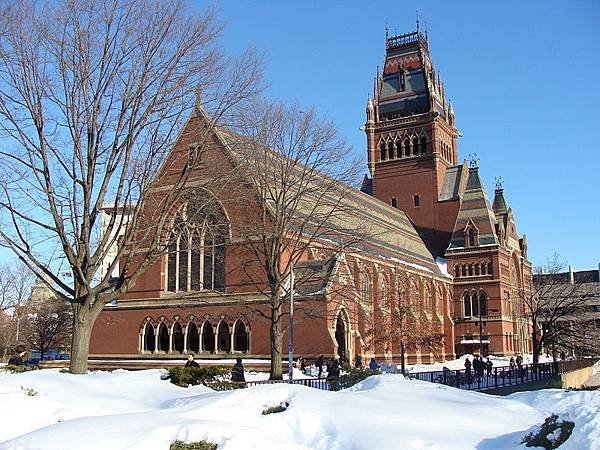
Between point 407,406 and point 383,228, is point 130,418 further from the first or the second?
point 383,228

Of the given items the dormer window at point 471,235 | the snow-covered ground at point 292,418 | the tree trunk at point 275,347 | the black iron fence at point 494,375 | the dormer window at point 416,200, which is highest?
the dormer window at point 416,200

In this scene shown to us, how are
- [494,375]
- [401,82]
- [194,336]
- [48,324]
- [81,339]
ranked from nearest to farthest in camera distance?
[81,339]
[494,375]
[194,336]
[48,324]
[401,82]

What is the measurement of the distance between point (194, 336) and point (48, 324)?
1253 inches

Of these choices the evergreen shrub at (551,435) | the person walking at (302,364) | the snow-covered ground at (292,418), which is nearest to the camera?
the evergreen shrub at (551,435)

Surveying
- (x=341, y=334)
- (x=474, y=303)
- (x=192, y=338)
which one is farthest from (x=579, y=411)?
(x=474, y=303)

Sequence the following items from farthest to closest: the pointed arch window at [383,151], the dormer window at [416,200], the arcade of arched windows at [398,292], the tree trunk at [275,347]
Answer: the pointed arch window at [383,151], the dormer window at [416,200], the arcade of arched windows at [398,292], the tree trunk at [275,347]

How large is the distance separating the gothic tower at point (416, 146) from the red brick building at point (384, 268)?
0.40ft

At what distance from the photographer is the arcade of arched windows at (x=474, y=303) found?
2751 inches

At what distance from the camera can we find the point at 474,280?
70.4 m

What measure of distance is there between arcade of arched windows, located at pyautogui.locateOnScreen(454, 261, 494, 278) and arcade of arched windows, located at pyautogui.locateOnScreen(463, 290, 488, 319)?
186 centimetres

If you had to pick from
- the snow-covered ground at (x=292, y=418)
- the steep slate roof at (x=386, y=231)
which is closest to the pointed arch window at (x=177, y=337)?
the steep slate roof at (x=386, y=231)

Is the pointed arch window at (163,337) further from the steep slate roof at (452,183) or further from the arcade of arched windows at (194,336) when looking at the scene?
the steep slate roof at (452,183)

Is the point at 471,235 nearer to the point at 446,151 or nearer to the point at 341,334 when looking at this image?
the point at 446,151

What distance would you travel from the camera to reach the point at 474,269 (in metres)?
71.1
